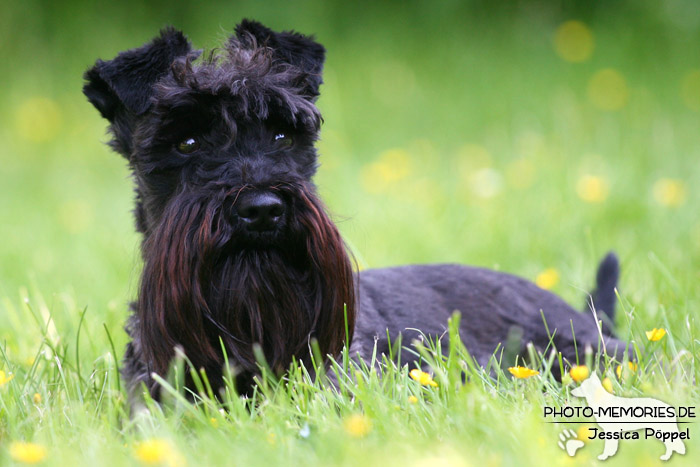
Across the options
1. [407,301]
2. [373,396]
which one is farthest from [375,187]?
[373,396]

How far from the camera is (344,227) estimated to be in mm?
5836

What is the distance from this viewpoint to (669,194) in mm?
5266

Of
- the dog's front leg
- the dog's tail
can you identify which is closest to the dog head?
the dog's front leg

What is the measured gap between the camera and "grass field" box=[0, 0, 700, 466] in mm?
2303

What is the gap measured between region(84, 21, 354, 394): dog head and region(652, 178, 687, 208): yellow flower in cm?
304

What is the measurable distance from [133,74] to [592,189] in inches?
131

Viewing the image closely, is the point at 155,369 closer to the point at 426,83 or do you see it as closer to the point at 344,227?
the point at 344,227

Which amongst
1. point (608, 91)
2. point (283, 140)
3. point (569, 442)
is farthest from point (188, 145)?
point (608, 91)

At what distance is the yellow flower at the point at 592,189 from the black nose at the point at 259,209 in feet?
10.7

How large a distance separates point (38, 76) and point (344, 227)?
5579mm

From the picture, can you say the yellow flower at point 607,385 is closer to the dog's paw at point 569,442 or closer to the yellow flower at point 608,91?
the dog's paw at point 569,442

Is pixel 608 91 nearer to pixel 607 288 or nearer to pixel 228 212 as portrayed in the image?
pixel 607 288

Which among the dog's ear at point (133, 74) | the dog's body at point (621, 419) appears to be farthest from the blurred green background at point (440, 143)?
the dog's body at point (621, 419)

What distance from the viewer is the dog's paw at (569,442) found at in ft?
6.96
